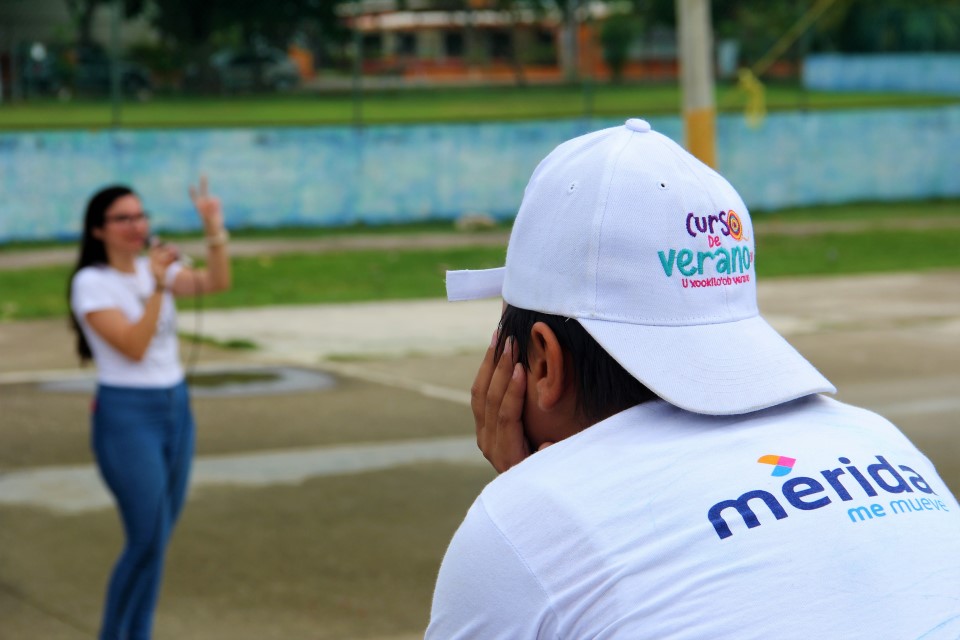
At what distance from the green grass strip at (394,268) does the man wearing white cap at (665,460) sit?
11.1m

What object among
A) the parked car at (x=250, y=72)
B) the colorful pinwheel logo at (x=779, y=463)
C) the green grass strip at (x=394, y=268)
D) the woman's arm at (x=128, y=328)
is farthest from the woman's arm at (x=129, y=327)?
the parked car at (x=250, y=72)

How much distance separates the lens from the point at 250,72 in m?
18.7

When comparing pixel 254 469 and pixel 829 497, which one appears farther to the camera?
pixel 254 469

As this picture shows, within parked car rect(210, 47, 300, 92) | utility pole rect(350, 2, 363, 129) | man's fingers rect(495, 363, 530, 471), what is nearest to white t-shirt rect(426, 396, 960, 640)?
man's fingers rect(495, 363, 530, 471)

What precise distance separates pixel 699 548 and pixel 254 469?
626 cm

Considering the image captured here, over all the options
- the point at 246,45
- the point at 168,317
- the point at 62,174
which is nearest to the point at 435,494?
the point at 168,317

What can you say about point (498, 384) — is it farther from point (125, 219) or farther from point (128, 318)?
point (125, 219)

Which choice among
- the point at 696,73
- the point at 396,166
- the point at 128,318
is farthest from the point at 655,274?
the point at 396,166

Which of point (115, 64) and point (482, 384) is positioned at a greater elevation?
point (115, 64)

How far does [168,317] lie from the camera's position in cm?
510

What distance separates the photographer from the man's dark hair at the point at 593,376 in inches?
55.1

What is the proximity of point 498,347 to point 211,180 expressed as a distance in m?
17.1

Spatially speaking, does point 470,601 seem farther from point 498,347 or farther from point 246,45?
point 246,45

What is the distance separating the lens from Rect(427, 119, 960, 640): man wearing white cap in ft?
4.09
